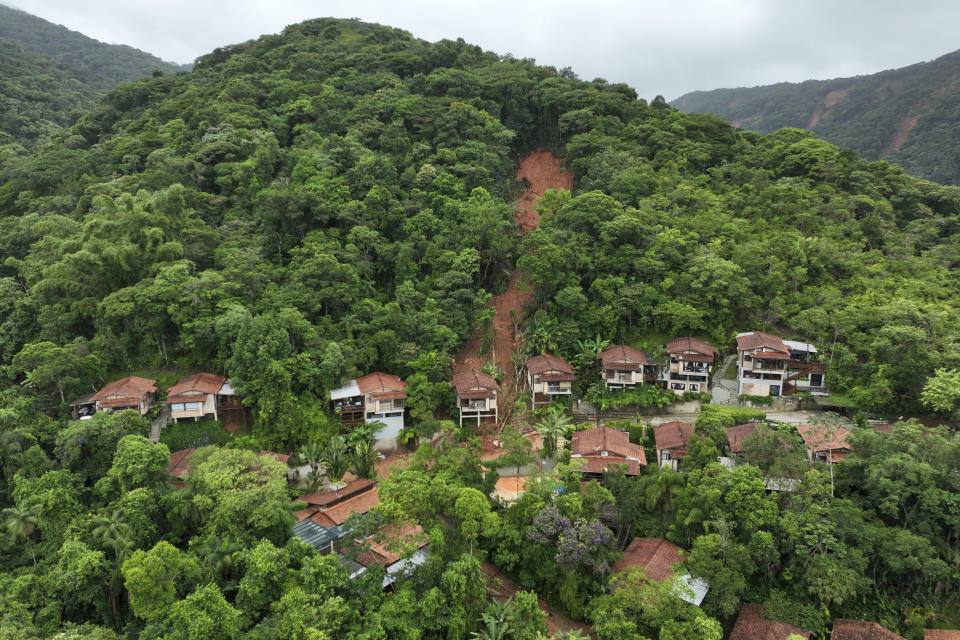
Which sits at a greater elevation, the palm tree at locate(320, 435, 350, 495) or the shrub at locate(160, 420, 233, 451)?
the shrub at locate(160, 420, 233, 451)

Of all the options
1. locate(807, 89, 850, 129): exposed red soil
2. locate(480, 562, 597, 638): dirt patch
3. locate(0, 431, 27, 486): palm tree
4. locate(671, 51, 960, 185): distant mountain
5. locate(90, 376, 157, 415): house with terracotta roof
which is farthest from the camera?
locate(807, 89, 850, 129): exposed red soil

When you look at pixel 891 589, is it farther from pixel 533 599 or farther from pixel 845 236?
pixel 845 236

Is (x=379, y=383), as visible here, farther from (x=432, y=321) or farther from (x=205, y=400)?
(x=205, y=400)

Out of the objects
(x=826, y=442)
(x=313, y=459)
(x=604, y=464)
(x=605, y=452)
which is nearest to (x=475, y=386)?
(x=605, y=452)

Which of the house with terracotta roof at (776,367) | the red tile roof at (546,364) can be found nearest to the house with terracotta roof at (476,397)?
the red tile roof at (546,364)

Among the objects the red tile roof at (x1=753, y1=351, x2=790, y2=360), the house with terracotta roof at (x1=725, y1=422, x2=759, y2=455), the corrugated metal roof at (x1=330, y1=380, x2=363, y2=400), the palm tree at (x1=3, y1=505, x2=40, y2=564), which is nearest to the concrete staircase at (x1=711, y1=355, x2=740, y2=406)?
the red tile roof at (x1=753, y1=351, x2=790, y2=360)

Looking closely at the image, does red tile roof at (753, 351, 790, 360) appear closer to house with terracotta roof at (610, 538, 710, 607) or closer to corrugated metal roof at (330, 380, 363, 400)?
house with terracotta roof at (610, 538, 710, 607)

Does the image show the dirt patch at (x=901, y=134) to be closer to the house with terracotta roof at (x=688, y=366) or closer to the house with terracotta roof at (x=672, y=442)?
the house with terracotta roof at (x=688, y=366)
